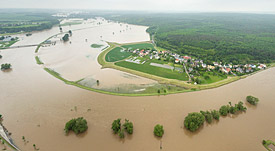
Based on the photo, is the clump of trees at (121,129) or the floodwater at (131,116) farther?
the clump of trees at (121,129)

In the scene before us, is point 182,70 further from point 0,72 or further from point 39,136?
point 0,72

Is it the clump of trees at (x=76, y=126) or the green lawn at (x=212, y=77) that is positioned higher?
the green lawn at (x=212, y=77)

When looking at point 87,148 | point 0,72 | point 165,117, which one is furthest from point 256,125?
point 0,72

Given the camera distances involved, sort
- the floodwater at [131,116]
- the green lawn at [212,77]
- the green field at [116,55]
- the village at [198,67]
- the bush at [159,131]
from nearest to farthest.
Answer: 1. the floodwater at [131,116]
2. the bush at [159,131]
3. the green lawn at [212,77]
4. the village at [198,67]
5. the green field at [116,55]

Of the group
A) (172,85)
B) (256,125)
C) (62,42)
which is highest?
(62,42)

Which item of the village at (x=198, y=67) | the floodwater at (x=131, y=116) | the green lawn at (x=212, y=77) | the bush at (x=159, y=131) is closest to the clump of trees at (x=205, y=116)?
the floodwater at (x=131, y=116)

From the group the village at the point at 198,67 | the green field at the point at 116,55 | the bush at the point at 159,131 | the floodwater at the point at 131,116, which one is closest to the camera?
the floodwater at the point at 131,116

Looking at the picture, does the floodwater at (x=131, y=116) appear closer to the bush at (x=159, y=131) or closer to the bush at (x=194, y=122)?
the bush at (x=159, y=131)
